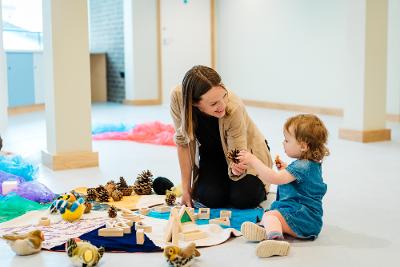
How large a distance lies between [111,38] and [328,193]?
749 centimetres

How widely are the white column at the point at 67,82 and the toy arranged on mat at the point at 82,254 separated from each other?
6.94 ft

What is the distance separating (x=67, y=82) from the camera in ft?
13.7

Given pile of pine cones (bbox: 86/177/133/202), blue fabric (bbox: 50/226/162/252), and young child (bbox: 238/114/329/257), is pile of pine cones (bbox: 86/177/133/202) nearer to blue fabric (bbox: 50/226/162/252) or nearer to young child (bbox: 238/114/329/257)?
blue fabric (bbox: 50/226/162/252)

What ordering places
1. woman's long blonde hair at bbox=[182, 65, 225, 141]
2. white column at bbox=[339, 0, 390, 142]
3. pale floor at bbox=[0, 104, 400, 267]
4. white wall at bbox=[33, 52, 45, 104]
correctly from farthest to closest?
white wall at bbox=[33, 52, 45, 104] → white column at bbox=[339, 0, 390, 142] → woman's long blonde hair at bbox=[182, 65, 225, 141] → pale floor at bbox=[0, 104, 400, 267]

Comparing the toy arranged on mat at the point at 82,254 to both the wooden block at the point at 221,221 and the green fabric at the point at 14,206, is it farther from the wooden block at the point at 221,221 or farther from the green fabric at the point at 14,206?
the green fabric at the point at 14,206

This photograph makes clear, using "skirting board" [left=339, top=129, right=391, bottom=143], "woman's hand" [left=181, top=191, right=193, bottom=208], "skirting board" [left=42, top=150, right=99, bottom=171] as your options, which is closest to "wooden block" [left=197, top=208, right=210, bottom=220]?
"woman's hand" [left=181, top=191, right=193, bottom=208]

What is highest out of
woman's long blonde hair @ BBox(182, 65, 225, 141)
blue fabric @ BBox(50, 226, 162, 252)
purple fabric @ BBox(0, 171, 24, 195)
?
woman's long blonde hair @ BBox(182, 65, 225, 141)

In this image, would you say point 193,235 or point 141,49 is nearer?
point 193,235

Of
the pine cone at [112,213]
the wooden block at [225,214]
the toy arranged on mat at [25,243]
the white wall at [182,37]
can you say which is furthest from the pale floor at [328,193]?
the white wall at [182,37]

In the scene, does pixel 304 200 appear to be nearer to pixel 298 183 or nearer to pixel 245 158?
pixel 298 183

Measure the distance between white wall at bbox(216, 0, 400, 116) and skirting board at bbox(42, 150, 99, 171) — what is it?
3.36 meters

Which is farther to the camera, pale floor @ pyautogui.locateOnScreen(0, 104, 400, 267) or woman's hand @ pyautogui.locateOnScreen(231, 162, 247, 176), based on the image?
woman's hand @ pyautogui.locateOnScreen(231, 162, 247, 176)

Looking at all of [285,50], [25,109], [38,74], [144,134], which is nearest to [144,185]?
[144,134]

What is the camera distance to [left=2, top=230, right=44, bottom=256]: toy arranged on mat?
224 centimetres
